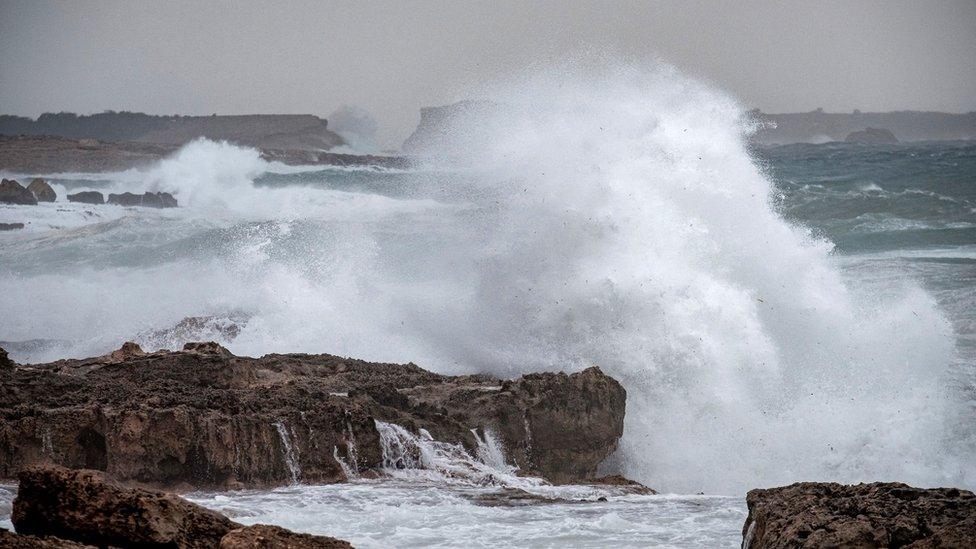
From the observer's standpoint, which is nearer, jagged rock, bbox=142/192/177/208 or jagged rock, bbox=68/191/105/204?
jagged rock, bbox=142/192/177/208

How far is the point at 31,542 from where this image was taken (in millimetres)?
4828

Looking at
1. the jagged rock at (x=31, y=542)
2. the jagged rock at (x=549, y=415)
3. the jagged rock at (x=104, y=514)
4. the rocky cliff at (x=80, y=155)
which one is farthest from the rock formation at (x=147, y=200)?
the jagged rock at (x=31, y=542)

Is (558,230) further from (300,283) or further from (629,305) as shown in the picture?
(300,283)

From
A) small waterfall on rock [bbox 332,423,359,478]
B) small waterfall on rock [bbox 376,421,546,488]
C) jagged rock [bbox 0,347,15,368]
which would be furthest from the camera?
jagged rock [bbox 0,347,15,368]

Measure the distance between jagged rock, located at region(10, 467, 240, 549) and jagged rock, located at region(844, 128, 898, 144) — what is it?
62826 millimetres

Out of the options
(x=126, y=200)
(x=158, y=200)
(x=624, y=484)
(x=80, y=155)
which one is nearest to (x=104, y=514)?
(x=624, y=484)

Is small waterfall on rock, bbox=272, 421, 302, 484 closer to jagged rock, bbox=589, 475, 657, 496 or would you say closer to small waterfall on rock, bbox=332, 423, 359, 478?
small waterfall on rock, bbox=332, 423, 359, 478

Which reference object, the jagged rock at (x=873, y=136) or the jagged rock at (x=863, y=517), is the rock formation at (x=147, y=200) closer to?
the jagged rock at (x=863, y=517)

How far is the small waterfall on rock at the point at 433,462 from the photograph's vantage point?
8.71m

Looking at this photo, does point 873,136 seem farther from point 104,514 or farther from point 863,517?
point 104,514

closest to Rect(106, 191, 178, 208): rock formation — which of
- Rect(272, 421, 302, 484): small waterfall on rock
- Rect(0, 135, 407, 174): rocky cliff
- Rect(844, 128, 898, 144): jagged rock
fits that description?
Rect(0, 135, 407, 174): rocky cliff

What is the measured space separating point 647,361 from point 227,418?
17.4 feet

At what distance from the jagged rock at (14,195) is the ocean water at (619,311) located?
37.1 ft

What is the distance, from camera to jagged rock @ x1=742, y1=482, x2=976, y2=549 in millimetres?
5031
